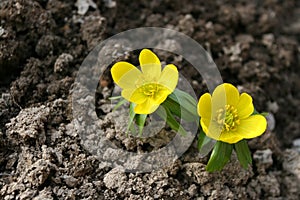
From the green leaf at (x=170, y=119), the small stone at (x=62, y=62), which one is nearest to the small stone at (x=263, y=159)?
the green leaf at (x=170, y=119)

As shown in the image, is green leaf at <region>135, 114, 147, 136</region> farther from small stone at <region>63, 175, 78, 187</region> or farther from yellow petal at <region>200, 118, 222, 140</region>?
small stone at <region>63, 175, 78, 187</region>

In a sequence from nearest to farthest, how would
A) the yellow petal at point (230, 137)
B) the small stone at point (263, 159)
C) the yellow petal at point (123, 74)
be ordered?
the yellow petal at point (230, 137) < the yellow petal at point (123, 74) < the small stone at point (263, 159)

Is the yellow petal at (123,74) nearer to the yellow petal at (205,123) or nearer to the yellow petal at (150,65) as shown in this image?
the yellow petal at (150,65)

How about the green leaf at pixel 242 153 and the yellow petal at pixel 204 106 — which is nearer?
the yellow petal at pixel 204 106

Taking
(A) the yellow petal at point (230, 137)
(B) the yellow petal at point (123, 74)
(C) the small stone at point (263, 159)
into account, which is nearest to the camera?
(A) the yellow petal at point (230, 137)

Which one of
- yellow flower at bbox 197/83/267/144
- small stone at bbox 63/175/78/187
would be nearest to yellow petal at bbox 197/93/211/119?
yellow flower at bbox 197/83/267/144
